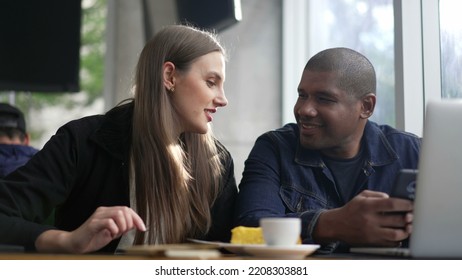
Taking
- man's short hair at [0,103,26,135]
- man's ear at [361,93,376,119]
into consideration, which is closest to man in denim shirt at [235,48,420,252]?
man's ear at [361,93,376,119]

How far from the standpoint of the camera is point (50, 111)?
5.86 metres

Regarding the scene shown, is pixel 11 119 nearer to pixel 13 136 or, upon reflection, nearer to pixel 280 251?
pixel 13 136

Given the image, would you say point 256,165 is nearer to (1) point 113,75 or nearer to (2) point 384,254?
(2) point 384,254

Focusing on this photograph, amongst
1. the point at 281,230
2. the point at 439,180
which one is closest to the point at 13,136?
the point at 281,230

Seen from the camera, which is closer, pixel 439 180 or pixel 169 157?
pixel 439 180

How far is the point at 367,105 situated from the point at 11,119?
77.2 inches

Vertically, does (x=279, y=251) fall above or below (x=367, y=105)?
below

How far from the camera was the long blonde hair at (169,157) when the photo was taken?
165 centimetres

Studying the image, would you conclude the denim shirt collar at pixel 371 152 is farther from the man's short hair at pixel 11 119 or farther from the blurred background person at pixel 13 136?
the man's short hair at pixel 11 119

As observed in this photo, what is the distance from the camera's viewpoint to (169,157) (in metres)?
1.70

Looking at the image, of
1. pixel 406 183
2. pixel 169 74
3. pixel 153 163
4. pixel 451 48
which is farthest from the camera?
pixel 451 48

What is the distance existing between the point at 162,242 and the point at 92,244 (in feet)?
1.25

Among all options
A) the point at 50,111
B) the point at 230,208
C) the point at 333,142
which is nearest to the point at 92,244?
the point at 230,208

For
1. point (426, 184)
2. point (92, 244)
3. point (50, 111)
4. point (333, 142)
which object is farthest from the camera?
point (50, 111)
